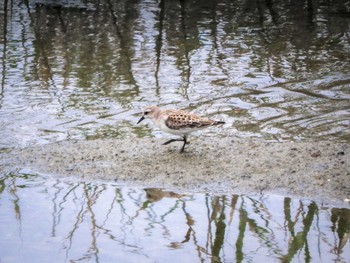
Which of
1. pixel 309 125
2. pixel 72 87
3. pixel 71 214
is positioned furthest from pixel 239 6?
pixel 71 214

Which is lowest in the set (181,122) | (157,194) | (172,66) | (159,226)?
(172,66)

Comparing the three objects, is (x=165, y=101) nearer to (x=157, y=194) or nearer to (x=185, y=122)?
(x=185, y=122)

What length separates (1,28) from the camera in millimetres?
14156

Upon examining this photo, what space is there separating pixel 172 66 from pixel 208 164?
4.28 metres

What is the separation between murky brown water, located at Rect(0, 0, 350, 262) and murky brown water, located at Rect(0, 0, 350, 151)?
0.10ft

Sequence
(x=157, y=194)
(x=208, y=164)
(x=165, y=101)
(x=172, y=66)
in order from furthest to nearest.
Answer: (x=172, y=66)
(x=165, y=101)
(x=208, y=164)
(x=157, y=194)

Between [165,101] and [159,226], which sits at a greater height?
[159,226]

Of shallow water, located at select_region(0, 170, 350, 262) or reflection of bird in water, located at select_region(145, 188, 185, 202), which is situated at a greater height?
shallow water, located at select_region(0, 170, 350, 262)

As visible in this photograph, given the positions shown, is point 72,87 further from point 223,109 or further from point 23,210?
point 23,210

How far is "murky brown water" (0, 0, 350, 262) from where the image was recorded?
5707 mm

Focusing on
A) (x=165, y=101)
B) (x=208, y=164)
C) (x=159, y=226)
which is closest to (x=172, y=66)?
(x=165, y=101)

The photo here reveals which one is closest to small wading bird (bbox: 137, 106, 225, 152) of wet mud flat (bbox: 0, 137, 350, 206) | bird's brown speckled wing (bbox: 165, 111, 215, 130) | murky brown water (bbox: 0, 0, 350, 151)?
bird's brown speckled wing (bbox: 165, 111, 215, 130)

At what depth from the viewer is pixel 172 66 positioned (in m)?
11.5

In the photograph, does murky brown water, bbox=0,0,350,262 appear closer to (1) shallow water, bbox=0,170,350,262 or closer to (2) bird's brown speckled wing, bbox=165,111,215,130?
(1) shallow water, bbox=0,170,350,262
